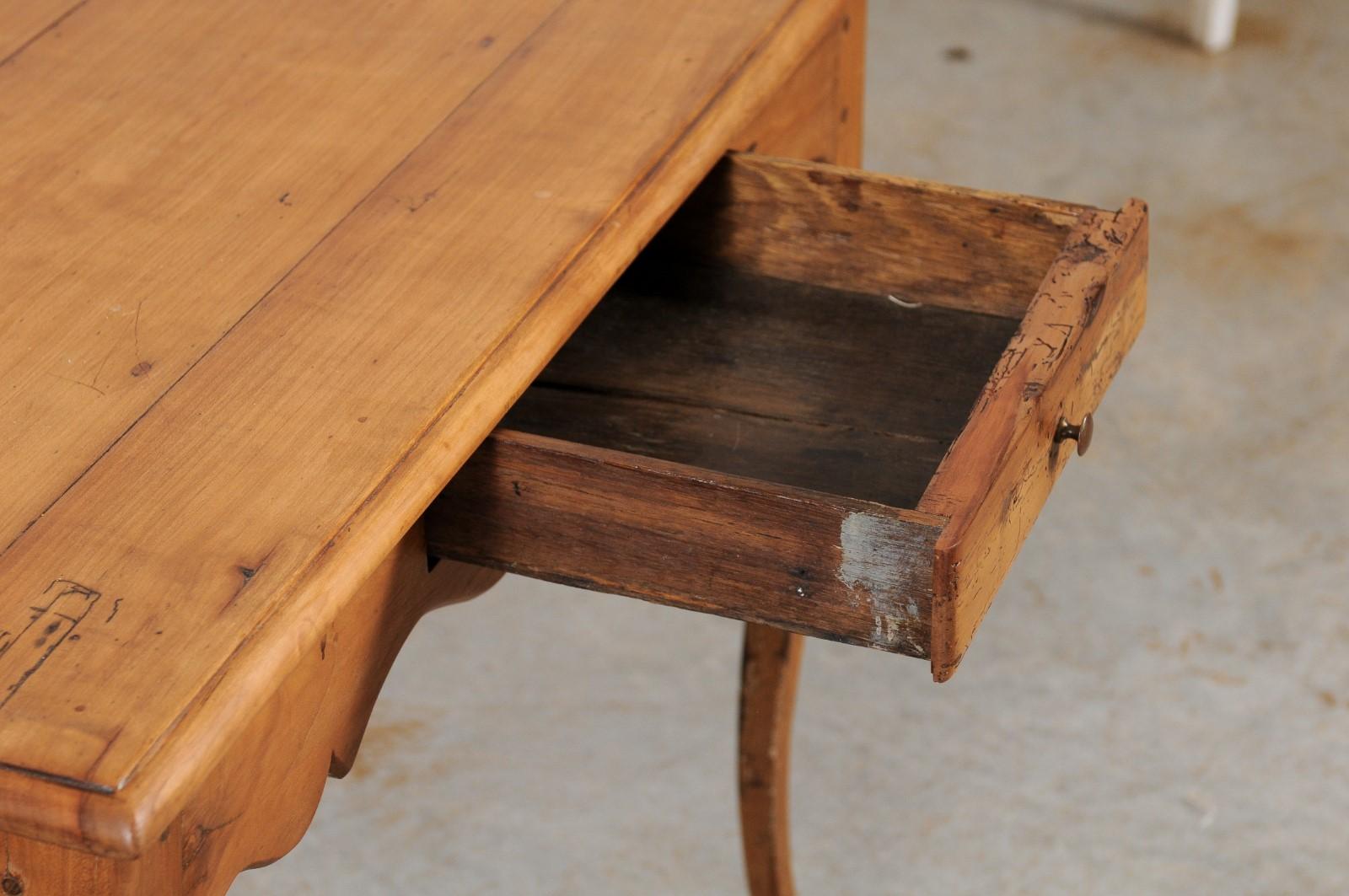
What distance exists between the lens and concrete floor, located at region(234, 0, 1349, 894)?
1554mm

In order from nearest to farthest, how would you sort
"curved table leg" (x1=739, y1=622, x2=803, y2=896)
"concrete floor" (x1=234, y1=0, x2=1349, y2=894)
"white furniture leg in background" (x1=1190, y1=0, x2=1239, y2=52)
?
"curved table leg" (x1=739, y1=622, x2=803, y2=896) → "concrete floor" (x1=234, y1=0, x2=1349, y2=894) → "white furniture leg in background" (x1=1190, y1=0, x2=1239, y2=52)

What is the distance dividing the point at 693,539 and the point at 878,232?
281mm

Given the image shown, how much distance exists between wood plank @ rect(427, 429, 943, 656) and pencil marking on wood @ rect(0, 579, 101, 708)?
0.71 ft

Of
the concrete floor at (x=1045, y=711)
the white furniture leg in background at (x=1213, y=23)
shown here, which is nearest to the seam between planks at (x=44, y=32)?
the concrete floor at (x=1045, y=711)

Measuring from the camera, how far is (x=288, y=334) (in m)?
0.79

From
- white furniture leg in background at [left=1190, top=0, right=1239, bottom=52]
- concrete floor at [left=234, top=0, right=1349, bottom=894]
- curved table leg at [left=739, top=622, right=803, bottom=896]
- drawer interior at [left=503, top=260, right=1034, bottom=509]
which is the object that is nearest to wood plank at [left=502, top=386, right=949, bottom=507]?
drawer interior at [left=503, top=260, right=1034, bottom=509]

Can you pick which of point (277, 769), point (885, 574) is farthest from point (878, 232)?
point (277, 769)

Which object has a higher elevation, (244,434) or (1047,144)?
(244,434)

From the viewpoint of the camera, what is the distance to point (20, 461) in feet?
2.35

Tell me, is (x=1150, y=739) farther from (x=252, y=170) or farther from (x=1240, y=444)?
(x=252, y=170)

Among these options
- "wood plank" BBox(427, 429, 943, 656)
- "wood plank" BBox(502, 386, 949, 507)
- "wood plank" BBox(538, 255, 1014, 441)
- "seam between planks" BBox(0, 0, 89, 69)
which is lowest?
"wood plank" BBox(502, 386, 949, 507)

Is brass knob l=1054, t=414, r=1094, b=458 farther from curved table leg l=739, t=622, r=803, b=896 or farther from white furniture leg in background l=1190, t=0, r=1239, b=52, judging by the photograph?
white furniture leg in background l=1190, t=0, r=1239, b=52

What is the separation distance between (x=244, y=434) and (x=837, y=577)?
0.26 m

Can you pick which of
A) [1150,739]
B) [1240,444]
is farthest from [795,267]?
[1240,444]
